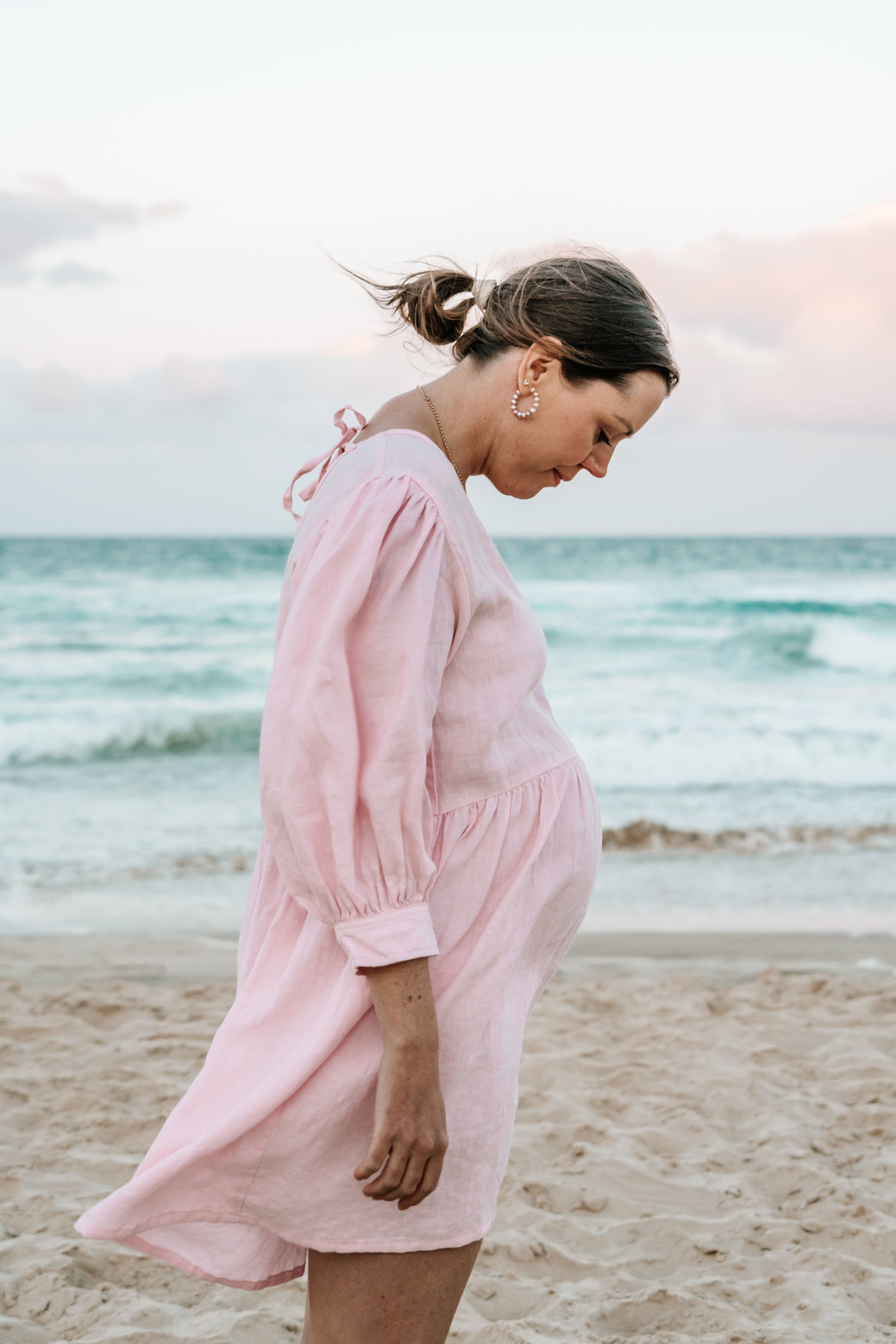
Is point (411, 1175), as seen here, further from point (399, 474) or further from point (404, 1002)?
point (399, 474)

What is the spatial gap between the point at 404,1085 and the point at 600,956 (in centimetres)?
425

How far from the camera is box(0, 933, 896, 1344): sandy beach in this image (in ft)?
8.27

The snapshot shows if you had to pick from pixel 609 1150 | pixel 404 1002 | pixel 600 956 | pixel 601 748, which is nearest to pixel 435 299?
pixel 404 1002

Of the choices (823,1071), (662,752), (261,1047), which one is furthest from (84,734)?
(261,1047)

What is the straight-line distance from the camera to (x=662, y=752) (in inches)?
427

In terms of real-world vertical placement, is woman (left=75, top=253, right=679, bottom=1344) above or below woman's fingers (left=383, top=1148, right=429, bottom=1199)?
above

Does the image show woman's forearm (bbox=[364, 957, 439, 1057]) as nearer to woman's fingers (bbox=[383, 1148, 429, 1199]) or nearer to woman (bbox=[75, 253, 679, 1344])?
woman (bbox=[75, 253, 679, 1344])

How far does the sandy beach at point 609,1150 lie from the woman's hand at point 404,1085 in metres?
1.42

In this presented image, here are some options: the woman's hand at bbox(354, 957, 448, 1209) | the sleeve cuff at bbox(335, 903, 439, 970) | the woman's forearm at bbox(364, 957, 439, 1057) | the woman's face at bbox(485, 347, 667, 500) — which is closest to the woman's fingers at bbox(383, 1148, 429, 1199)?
the woman's hand at bbox(354, 957, 448, 1209)

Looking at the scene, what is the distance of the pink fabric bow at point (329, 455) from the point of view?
1.54 meters

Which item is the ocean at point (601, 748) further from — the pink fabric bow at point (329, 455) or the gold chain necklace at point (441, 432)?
the gold chain necklace at point (441, 432)

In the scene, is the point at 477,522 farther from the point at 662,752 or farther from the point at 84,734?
the point at 84,734

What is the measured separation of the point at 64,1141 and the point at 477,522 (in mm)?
2724

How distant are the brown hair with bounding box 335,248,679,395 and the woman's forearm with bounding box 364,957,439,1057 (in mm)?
730
